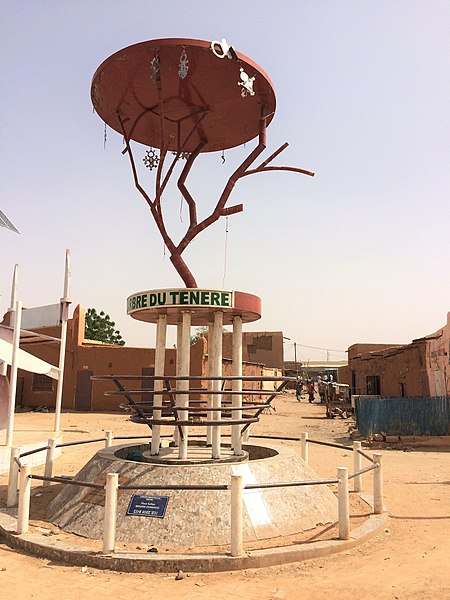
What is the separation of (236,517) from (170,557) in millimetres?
817

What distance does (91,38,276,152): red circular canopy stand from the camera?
7.86 metres

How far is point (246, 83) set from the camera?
8.09 meters

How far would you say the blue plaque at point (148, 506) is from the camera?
6426 mm

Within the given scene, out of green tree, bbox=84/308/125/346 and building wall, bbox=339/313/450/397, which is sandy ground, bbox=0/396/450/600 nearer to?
building wall, bbox=339/313/450/397

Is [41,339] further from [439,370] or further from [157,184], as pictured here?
[439,370]

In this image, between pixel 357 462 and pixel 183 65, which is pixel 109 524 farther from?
pixel 183 65

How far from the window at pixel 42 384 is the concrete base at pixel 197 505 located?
84.4 ft

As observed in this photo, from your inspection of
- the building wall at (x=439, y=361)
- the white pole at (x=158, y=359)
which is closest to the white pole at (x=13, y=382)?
the white pole at (x=158, y=359)

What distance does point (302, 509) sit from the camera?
699cm

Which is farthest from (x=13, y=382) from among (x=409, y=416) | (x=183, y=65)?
(x=409, y=416)

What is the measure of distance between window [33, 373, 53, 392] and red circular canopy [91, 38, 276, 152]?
24.8m

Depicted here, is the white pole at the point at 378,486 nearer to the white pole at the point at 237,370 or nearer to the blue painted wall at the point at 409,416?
the white pole at the point at 237,370

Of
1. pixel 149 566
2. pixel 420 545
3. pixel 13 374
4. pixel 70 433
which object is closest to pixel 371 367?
pixel 70 433

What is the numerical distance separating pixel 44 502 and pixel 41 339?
9960 mm
